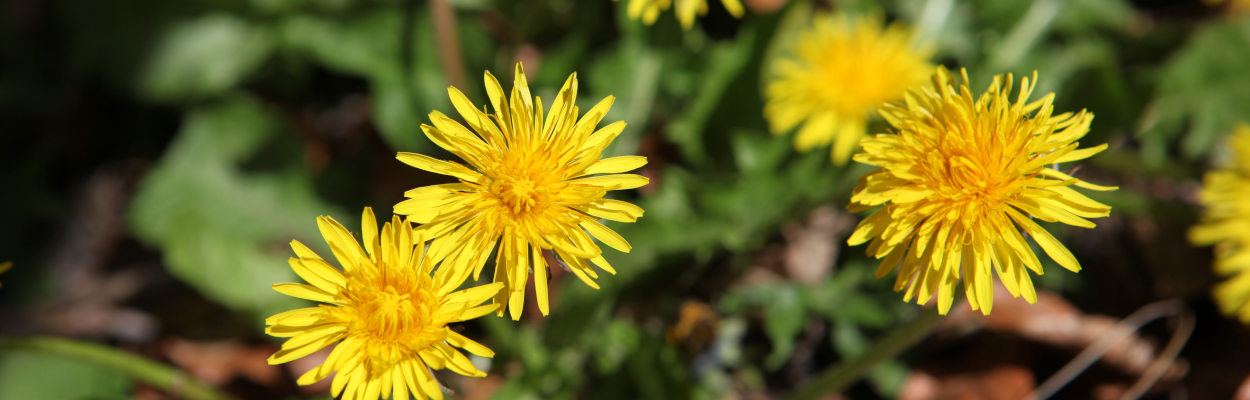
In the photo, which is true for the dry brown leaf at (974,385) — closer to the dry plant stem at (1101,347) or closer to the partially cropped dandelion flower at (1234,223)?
the dry plant stem at (1101,347)

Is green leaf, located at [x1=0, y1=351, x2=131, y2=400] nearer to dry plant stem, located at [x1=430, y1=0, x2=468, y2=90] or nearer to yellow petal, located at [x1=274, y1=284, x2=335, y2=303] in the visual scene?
yellow petal, located at [x1=274, y1=284, x2=335, y2=303]

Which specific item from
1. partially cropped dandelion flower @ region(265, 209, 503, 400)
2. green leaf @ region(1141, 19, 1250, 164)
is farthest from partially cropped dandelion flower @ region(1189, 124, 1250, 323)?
partially cropped dandelion flower @ region(265, 209, 503, 400)

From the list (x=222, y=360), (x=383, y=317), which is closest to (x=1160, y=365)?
(x=383, y=317)

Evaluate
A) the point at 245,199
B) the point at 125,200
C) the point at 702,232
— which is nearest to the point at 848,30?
the point at 702,232

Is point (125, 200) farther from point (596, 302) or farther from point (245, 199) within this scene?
point (596, 302)

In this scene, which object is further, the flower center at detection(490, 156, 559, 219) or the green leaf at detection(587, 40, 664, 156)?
the green leaf at detection(587, 40, 664, 156)

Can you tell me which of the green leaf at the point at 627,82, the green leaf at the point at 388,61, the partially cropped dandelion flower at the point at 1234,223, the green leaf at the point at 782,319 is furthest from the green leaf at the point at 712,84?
the partially cropped dandelion flower at the point at 1234,223
